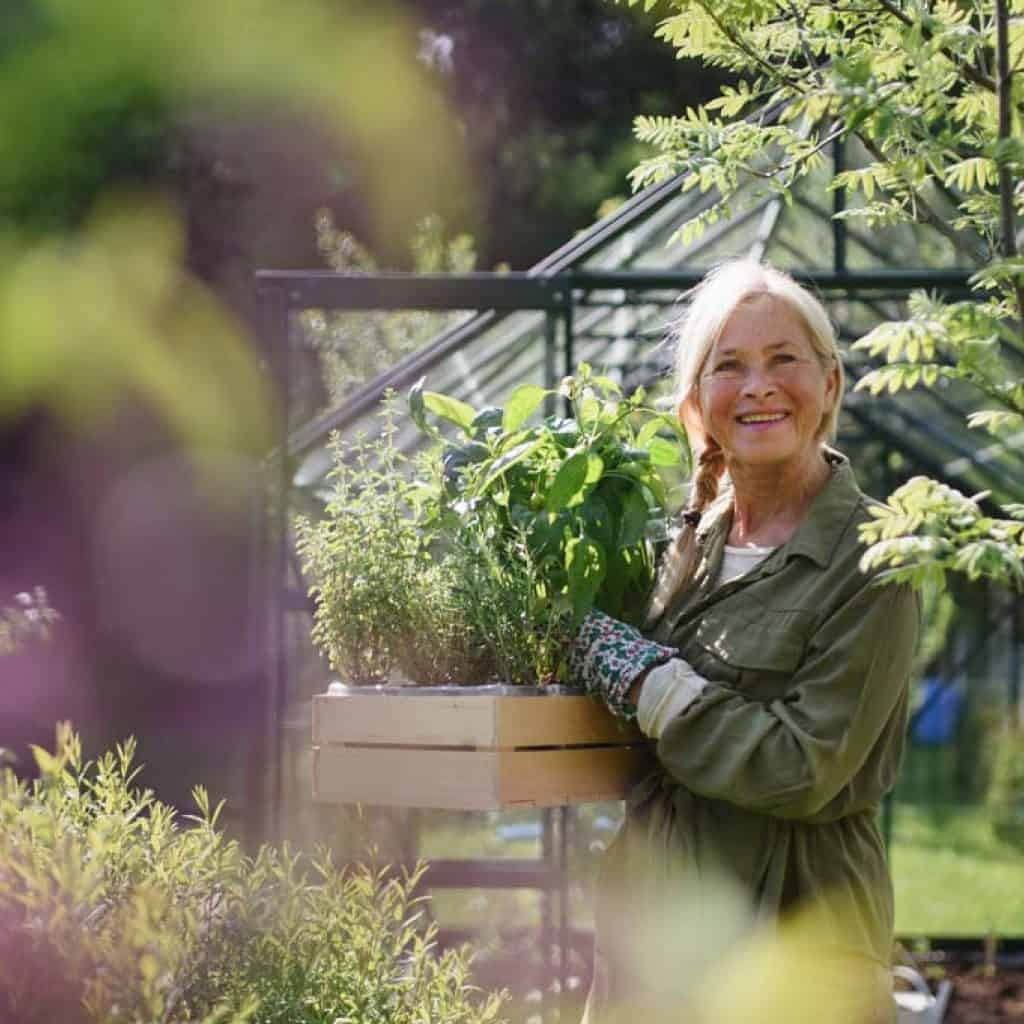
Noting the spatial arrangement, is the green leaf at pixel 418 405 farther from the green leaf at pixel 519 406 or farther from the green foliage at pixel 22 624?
the green foliage at pixel 22 624

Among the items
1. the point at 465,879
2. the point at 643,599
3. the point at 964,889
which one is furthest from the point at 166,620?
the point at 643,599

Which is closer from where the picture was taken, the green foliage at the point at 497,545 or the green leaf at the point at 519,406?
the green foliage at the point at 497,545

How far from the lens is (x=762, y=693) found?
193 cm

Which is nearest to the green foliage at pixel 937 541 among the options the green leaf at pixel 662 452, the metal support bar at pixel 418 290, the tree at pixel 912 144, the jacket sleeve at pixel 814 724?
the tree at pixel 912 144

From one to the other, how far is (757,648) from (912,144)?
616 mm

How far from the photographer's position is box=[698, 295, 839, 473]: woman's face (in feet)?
6.49

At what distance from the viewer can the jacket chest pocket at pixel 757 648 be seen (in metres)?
1.91

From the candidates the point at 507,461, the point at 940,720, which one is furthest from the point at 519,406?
the point at 940,720

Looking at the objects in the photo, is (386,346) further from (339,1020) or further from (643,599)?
(339,1020)

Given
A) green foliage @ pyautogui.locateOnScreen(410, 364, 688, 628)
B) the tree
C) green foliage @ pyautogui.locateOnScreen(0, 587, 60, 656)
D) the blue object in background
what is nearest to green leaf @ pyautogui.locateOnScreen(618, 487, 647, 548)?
green foliage @ pyautogui.locateOnScreen(410, 364, 688, 628)

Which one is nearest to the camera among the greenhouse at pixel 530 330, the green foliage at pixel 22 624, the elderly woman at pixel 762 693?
the elderly woman at pixel 762 693

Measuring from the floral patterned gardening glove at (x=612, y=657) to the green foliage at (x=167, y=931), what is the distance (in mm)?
390

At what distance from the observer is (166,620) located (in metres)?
8.59

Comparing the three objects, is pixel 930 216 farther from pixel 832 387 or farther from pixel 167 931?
pixel 167 931
